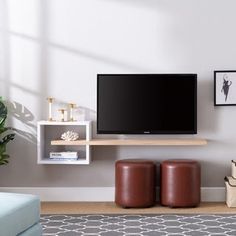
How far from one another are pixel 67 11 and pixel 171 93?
4.69 ft

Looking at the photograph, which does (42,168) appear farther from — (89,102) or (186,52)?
(186,52)

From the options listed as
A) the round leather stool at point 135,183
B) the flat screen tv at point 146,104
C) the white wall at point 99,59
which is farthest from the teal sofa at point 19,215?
the white wall at point 99,59

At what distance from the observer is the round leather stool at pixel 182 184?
17.8 feet

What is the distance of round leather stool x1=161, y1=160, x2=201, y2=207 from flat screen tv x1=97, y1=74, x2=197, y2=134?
1.31 feet

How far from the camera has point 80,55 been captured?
19.2 feet

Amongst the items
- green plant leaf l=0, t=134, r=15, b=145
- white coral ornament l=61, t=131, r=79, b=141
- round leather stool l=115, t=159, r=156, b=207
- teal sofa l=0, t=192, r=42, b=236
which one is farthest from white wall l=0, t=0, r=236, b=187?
teal sofa l=0, t=192, r=42, b=236

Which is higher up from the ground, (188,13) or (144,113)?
(188,13)

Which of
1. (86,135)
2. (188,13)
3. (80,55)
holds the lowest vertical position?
(86,135)

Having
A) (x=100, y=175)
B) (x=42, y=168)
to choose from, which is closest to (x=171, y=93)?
(x=100, y=175)

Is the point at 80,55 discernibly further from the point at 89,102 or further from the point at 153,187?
A: the point at 153,187

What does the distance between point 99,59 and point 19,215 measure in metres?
2.81

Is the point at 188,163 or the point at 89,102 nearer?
the point at 188,163

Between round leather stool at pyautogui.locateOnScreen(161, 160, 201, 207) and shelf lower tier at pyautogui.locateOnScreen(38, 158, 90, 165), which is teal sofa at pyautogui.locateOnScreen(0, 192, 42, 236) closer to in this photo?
shelf lower tier at pyautogui.locateOnScreen(38, 158, 90, 165)

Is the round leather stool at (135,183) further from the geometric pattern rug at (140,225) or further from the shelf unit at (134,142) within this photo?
the geometric pattern rug at (140,225)
